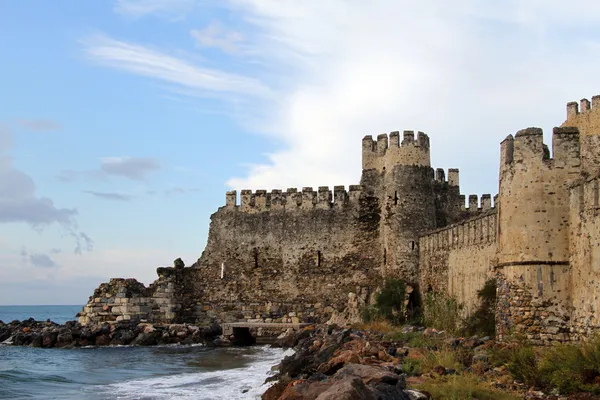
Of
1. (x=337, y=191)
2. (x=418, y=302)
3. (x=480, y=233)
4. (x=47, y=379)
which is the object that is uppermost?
(x=337, y=191)

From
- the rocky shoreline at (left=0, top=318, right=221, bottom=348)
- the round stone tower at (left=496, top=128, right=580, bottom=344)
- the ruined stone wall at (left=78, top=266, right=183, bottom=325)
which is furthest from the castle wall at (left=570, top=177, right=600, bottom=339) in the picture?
the ruined stone wall at (left=78, top=266, right=183, bottom=325)

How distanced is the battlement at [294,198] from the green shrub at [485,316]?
44.4 ft

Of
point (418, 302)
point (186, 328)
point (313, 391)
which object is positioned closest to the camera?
point (313, 391)

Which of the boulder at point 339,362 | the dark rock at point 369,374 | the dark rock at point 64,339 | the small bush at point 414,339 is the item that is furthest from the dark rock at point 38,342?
the dark rock at point 369,374

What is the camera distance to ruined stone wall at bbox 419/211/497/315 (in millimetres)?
23109

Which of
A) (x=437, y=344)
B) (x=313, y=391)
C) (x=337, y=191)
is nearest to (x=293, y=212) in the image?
(x=337, y=191)

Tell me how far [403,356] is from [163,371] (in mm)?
9388

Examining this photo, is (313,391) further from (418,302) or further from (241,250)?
(241,250)

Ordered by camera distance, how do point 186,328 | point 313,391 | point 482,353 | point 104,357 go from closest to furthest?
1. point 313,391
2. point 482,353
3. point 104,357
4. point 186,328

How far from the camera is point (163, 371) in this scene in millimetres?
23750

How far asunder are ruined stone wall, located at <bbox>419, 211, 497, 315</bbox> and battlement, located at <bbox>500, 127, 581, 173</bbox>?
5071 millimetres

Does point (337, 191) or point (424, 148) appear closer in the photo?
point (424, 148)

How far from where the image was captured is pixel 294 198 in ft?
118

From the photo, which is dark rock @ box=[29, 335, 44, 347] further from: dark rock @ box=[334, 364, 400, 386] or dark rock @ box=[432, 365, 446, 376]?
dark rock @ box=[432, 365, 446, 376]
